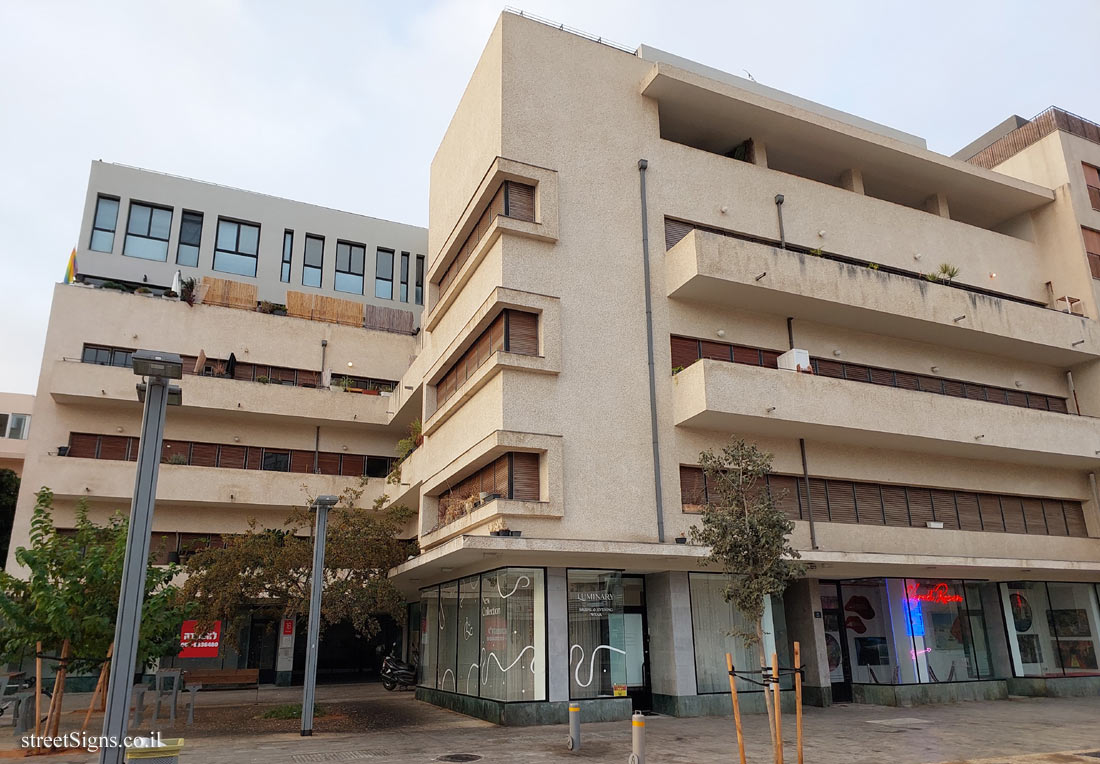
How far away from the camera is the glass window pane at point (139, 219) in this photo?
113 ft

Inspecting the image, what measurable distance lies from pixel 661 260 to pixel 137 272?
2486cm

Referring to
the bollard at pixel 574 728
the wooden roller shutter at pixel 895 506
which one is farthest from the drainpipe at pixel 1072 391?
the bollard at pixel 574 728

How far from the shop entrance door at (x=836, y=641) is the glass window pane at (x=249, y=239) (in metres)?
28.8

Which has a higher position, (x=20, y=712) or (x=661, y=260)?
(x=661, y=260)

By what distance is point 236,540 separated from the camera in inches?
840

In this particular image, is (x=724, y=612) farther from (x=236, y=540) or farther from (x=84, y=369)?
(x=84, y=369)

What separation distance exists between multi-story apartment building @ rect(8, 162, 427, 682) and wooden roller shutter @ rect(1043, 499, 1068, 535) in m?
23.7

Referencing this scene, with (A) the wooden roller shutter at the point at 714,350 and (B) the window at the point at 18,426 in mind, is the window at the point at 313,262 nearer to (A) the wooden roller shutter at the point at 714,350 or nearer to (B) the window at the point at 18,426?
(A) the wooden roller shutter at the point at 714,350

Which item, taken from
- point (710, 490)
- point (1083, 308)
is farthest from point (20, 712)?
point (1083, 308)

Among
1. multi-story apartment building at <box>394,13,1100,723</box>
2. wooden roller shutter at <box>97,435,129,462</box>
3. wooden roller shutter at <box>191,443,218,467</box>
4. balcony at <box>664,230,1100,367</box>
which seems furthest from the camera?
wooden roller shutter at <box>191,443,218,467</box>

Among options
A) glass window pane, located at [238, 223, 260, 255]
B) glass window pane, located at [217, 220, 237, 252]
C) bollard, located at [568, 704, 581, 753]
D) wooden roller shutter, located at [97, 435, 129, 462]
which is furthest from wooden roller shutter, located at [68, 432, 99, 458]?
bollard, located at [568, 704, 581, 753]

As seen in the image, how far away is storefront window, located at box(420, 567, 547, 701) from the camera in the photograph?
1819 cm

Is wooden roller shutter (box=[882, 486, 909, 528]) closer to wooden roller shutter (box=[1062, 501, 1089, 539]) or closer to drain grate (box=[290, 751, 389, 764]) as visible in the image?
wooden roller shutter (box=[1062, 501, 1089, 539])

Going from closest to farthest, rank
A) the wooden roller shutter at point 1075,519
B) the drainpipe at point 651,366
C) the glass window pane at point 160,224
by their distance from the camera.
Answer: the drainpipe at point 651,366, the wooden roller shutter at point 1075,519, the glass window pane at point 160,224
